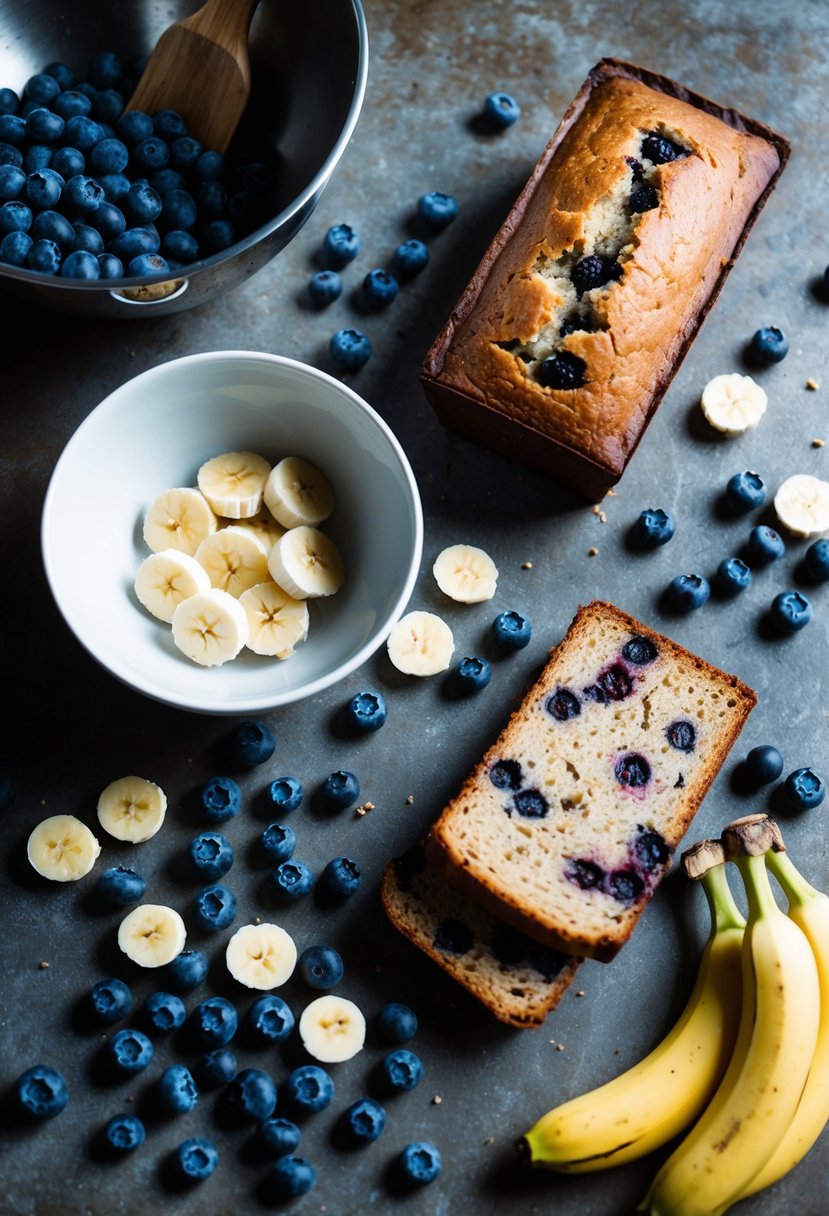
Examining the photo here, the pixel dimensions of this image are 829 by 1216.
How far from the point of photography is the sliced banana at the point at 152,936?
2.68 m

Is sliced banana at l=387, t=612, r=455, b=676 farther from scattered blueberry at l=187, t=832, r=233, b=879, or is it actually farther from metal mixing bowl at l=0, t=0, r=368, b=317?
metal mixing bowl at l=0, t=0, r=368, b=317

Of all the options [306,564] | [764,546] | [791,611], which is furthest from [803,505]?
[306,564]

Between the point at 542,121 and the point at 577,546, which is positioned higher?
the point at 542,121

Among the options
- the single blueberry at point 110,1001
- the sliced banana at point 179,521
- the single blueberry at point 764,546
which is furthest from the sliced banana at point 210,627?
the single blueberry at point 764,546

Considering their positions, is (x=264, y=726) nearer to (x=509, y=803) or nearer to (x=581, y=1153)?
(x=509, y=803)

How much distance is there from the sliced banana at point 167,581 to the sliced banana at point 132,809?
1.51 ft

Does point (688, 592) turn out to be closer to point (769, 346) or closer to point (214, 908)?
point (769, 346)

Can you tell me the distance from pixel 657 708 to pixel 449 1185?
1211mm

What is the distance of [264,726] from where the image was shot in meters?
2.84

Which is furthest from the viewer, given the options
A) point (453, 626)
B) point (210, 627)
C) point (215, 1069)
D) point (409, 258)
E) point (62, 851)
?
point (409, 258)

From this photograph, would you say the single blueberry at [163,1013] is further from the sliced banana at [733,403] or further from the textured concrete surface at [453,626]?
the sliced banana at [733,403]

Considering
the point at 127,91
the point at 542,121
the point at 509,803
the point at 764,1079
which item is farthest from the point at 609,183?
the point at 764,1079

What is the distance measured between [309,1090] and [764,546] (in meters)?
1.73

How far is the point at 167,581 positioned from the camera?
2.58m
